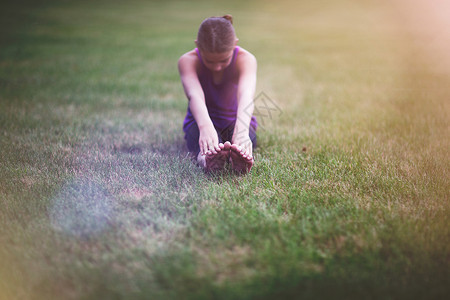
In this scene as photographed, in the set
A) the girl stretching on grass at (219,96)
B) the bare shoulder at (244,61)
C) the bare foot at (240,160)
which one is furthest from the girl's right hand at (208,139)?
the bare shoulder at (244,61)

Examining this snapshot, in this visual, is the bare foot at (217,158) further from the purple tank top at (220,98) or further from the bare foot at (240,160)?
the purple tank top at (220,98)

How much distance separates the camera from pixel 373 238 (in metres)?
1.69

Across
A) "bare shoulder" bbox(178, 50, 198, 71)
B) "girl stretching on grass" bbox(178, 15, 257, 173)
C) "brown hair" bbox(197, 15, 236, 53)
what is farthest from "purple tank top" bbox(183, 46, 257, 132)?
"brown hair" bbox(197, 15, 236, 53)

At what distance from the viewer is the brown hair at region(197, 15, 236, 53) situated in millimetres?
2223

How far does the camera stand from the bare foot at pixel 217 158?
217 cm

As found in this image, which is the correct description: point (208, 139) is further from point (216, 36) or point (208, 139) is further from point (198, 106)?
point (216, 36)

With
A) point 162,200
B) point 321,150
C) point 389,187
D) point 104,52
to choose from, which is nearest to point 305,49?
point 104,52

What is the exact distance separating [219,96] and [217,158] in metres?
0.83

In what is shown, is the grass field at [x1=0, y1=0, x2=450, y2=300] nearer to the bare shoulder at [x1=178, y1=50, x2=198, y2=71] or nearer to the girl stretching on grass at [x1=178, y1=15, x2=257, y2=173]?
the girl stretching on grass at [x1=178, y1=15, x2=257, y2=173]

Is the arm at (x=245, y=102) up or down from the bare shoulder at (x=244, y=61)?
down

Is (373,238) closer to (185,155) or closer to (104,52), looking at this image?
(185,155)

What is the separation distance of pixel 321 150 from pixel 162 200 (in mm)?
1472

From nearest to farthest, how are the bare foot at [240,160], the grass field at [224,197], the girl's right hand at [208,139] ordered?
1. the grass field at [224,197]
2. the bare foot at [240,160]
3. the girl's right hand at [208,139]

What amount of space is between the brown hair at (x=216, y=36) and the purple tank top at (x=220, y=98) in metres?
0.50
